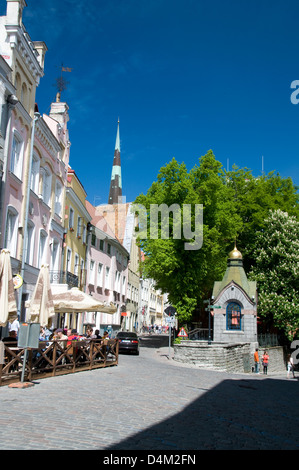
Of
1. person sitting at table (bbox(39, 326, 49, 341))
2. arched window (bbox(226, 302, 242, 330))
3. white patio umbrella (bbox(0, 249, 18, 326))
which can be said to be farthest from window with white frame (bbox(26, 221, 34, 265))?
arched window (bbox(226, 302, 242, 330))

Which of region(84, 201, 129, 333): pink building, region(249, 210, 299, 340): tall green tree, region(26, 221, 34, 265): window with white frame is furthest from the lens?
region(84, 201, 129, 333): pink building

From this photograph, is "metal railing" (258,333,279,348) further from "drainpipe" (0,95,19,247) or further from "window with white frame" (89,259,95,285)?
"drainpipe" (0,95,19,247)

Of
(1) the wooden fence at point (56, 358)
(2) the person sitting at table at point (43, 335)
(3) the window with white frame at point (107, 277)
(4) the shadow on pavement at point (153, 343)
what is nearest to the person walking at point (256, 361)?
(4) the shadow on pavement at point (153, 343)

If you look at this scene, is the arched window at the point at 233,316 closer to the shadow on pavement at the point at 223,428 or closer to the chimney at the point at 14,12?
the shadow on pavement at the point at 223,428

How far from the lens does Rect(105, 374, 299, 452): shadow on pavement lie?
6.39 meters

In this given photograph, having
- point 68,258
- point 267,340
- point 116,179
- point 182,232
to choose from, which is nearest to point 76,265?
point 68,258

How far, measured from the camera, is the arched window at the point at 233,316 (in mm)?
33531

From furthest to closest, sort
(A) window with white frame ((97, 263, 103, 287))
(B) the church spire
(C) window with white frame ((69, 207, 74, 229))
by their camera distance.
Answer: (B) the church spire
(A) window with white frame ((97, 263, 103, 287))
(C) window with white frame ((69, 207, 74, 229))

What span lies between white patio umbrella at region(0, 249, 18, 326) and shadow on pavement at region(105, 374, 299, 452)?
14.8 ft

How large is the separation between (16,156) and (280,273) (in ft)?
77.9

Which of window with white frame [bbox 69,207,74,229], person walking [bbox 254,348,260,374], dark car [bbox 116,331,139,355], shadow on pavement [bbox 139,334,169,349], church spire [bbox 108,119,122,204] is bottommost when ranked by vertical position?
person walking [bbox 254,348,260,374]

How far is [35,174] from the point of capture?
22625mm
